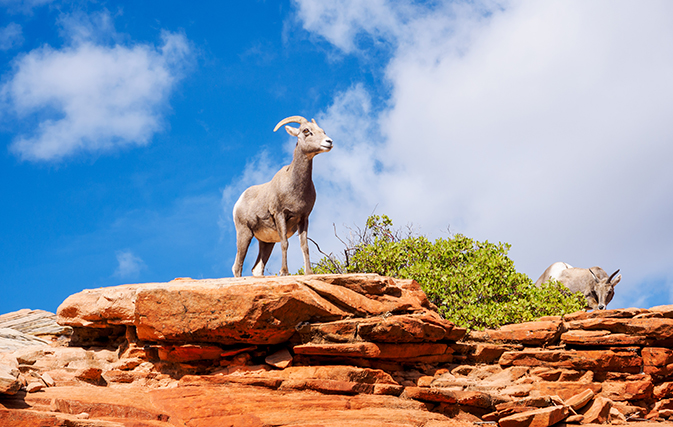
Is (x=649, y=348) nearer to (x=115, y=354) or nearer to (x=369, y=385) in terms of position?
(x=369, y=385)

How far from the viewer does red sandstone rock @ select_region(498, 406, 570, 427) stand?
827cm

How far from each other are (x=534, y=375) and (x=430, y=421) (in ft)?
9.56

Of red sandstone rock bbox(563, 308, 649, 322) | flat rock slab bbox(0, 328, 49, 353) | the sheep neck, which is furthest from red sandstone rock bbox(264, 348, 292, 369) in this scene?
red sandstone rock bbox(563, 308, 649, 322)

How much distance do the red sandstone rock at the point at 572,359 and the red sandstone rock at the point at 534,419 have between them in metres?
1.64

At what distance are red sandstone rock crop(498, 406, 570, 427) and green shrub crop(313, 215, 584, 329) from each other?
434 centimetres

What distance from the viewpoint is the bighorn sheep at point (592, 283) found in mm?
19641

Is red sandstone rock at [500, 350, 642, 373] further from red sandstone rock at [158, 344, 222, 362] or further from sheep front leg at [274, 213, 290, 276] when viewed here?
red sandstone rock at [158, 344, 222, 362]

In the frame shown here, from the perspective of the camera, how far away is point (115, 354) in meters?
10.0

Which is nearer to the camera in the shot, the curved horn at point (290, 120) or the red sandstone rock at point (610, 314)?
the red sandstone rock at point (610, 314)

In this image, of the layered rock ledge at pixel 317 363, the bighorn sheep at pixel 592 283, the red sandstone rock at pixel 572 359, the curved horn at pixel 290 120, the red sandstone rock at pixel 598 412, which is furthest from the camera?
the bighorn sheep at pixel 592 283

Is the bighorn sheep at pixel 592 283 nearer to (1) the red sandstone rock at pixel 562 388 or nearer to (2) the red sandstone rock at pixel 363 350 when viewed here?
(1) the red sandstone rock at pixel 562 388

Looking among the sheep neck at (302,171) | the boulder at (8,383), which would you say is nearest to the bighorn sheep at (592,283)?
the sheep neck at (302,171)

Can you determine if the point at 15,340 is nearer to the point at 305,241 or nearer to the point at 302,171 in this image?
the point at 305,241

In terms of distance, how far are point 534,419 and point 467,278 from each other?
628cm
